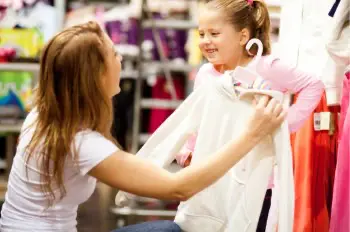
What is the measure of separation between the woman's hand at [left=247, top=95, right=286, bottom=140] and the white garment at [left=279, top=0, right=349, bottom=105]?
444 millimetres

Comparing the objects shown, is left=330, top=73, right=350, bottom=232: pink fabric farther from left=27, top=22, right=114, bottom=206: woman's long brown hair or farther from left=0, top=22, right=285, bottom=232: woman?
left=27, top=22, right=114, bottom=206: woman's long brown hair

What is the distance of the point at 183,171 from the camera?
156 cm

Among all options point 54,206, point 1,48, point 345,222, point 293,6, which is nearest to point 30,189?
point 54,206

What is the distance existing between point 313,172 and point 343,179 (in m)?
0.16

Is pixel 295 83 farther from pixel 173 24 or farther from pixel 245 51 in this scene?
pixel 173 24

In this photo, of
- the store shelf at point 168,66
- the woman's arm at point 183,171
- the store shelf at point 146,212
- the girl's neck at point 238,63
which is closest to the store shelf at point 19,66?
the store shelf at point 168,66

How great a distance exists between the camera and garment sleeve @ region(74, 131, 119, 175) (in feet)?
4.95

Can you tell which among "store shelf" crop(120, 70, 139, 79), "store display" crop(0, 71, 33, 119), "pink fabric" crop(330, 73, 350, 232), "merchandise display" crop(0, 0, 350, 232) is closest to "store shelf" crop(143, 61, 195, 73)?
"store shelf" crop(120, 70, 139, 79)

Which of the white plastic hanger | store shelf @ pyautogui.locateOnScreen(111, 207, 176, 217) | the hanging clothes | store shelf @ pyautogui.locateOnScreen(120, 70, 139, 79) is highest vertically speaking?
the white plastic hanger

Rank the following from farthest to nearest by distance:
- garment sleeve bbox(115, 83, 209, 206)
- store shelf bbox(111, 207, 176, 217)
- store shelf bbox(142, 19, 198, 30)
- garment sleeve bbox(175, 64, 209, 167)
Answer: store shelf bbox(142, 19, 198, 30)
store shelf bbox(111, 207, 176, 217)
garment sleeve bbox(175, 64, 209, 167)
garment sleeve bbox(115, 83, 209, 206)

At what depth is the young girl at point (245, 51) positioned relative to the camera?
1.72 meters

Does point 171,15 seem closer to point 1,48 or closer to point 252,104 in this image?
point 1,48

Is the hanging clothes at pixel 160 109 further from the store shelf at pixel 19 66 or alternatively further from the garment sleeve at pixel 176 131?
the garment sleeve at pixel 176 131

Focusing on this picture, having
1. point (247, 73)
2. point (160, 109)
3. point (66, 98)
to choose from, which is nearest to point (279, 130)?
point (247, 73)
